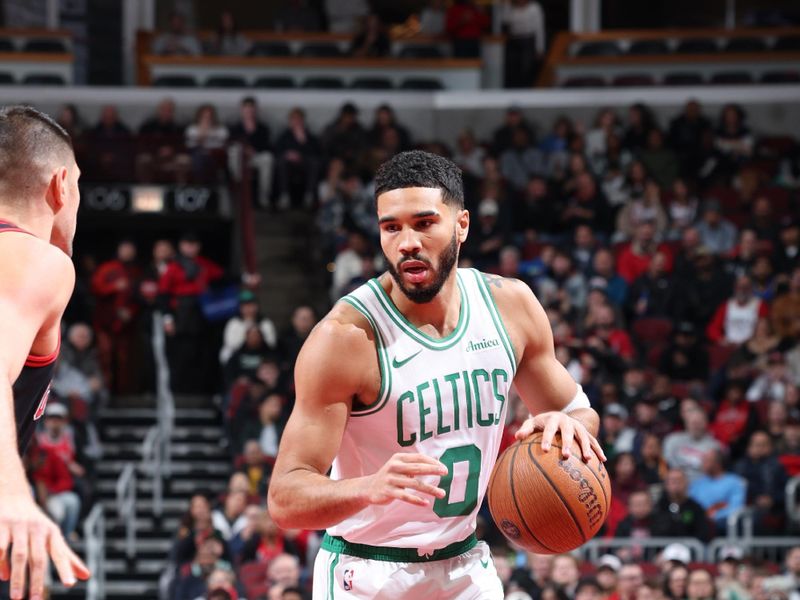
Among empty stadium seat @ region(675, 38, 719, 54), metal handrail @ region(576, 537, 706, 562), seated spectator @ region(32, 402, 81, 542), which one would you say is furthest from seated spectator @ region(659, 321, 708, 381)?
empty stadium seat @ region(675, 38, 719, 54)

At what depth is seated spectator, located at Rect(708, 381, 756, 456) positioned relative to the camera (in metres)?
12.9

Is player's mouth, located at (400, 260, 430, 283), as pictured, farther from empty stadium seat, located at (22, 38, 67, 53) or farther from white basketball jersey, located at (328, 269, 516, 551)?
empty stadium seat, located at (22, 38, 67, 53)

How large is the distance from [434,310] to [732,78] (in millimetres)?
16152

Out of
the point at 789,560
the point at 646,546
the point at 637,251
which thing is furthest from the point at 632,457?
A: the point at 637,251

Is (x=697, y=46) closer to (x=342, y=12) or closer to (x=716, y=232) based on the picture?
(x=716, y=232)

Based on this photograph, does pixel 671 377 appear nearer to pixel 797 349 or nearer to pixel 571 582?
pixel 797 349

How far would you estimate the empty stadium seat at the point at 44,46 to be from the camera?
21.2 metres

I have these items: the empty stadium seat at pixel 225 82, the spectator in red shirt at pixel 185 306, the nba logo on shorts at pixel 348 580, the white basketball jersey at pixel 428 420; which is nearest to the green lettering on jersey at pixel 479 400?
the white basketball jersey at pixel 428 420

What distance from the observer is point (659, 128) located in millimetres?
18875

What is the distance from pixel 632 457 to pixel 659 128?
784 cm

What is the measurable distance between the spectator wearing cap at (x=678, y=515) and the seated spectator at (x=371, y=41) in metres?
11.2

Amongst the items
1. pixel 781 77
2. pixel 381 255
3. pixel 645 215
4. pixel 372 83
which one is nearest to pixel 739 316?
pixel 645 215

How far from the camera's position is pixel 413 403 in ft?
16.2

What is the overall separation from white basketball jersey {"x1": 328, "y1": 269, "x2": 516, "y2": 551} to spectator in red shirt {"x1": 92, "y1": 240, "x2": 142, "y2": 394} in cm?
1088
